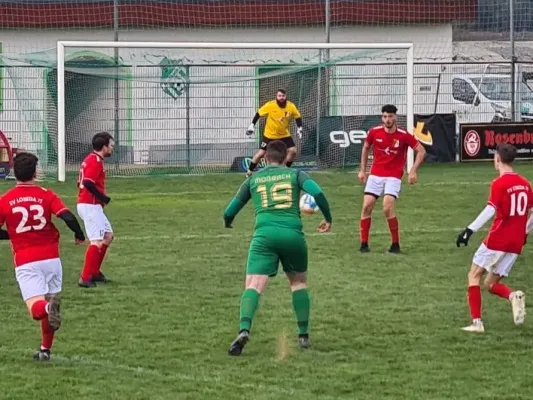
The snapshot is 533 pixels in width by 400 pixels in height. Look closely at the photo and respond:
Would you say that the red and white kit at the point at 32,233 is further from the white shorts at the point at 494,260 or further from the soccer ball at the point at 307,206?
the white shorts at the point at 494,260

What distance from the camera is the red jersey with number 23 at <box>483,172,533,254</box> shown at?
9508 mm

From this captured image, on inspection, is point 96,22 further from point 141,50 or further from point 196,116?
point 196,116

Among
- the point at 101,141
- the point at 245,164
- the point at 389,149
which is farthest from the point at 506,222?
the point at 245,164

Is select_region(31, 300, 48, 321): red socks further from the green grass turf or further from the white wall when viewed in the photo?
the white wall

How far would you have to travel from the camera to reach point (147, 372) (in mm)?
8320

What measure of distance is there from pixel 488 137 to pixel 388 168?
1270cm

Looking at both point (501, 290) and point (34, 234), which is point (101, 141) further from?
point (501, 290)

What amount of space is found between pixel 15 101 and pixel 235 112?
4.93m

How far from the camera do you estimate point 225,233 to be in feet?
53.1

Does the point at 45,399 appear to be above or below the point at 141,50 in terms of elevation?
below

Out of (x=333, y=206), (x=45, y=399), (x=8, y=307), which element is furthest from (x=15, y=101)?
(x=45, y=399)

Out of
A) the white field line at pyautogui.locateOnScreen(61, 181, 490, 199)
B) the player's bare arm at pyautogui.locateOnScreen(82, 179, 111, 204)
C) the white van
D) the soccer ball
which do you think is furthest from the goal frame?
the soccer ball

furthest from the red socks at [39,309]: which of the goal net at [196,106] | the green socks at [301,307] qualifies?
the goal net at [196,106]

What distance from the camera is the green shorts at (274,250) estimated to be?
891 centimetres
